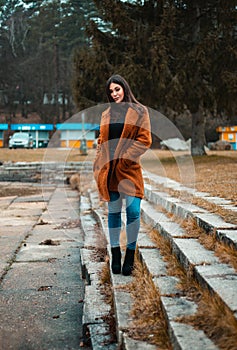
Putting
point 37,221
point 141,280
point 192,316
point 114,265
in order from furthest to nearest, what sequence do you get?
point 37,221 < point 114,265 < point 141,280 < point 192,316

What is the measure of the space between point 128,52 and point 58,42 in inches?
1178

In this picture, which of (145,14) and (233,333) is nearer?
(233,333)

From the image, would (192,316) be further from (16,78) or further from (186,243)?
(16,78)

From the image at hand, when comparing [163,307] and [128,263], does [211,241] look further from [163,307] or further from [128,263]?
[163,307]

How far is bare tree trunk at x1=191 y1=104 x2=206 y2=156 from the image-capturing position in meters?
16.2

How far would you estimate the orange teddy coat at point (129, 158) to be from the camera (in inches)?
139

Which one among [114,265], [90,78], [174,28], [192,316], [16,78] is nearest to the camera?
[192,316]

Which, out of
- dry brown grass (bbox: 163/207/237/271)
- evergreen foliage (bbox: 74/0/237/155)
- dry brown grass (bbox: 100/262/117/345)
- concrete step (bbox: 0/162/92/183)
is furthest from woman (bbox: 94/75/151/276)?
concrete step (bbox: 0/162/92/183)

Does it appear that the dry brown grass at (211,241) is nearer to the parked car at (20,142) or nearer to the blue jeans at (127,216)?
the blue jeans at (127,216)

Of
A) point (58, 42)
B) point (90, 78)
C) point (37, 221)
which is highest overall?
point (58, 42)

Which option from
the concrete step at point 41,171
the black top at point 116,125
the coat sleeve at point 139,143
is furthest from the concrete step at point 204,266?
the concrete step at point 41,171

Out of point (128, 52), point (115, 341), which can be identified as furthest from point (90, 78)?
point (115, 341)

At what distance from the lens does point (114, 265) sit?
3.70 metres

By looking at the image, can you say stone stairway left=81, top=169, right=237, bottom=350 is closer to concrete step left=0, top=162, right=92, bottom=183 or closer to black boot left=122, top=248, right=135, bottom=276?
black boot left=122, top=248, right=135, bottom=276
